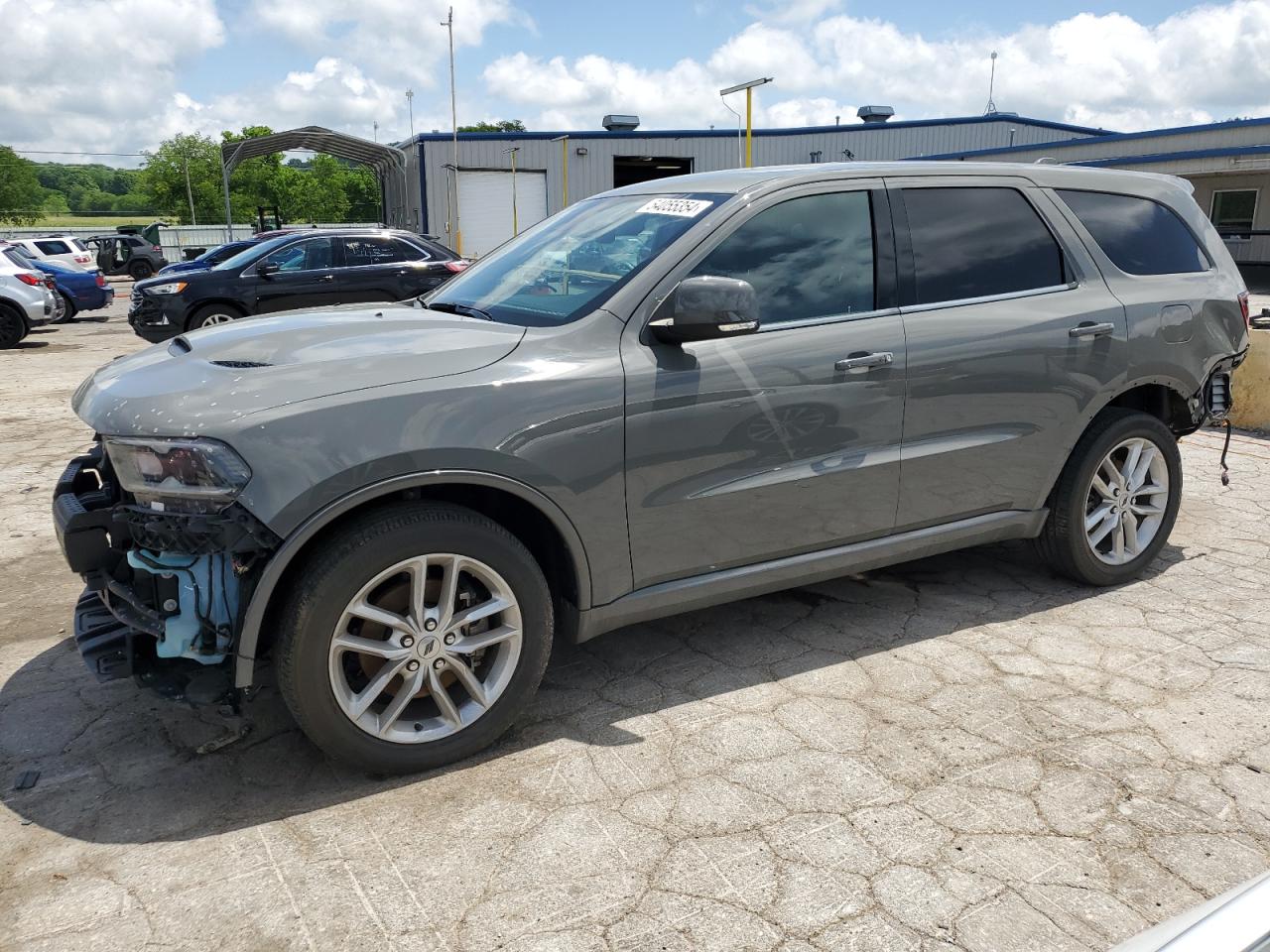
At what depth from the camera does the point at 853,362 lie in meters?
3.63

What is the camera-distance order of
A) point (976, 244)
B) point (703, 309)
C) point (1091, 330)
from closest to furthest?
point (703, 309)
point (976, 244)
point (1091, 330)

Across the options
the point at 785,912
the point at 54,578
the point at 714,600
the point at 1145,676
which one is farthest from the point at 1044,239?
the point at 54,578

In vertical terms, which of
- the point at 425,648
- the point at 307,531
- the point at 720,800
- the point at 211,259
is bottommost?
the point at 720,800

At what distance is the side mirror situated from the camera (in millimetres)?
3193

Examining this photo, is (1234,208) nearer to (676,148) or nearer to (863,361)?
(676,148)

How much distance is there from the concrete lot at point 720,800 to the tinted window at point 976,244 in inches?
55.8

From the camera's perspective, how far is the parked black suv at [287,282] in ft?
41.5


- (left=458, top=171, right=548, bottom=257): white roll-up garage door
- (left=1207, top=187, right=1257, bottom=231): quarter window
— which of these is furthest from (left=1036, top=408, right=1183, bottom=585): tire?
(left=458, top=171, right=548, bottom=257): white roll-up garage door

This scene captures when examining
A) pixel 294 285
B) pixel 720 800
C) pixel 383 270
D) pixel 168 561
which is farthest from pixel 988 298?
pixel 294 285

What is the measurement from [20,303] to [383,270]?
622 centimetres

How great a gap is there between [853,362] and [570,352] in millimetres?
1083

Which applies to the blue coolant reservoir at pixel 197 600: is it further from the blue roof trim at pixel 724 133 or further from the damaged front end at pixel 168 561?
the blue roof trim at pixel 724 133

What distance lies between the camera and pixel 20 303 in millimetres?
14953

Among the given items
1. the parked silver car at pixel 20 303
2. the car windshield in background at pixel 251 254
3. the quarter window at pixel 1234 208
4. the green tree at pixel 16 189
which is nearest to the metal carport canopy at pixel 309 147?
the parked silver car at pixel 20 303
